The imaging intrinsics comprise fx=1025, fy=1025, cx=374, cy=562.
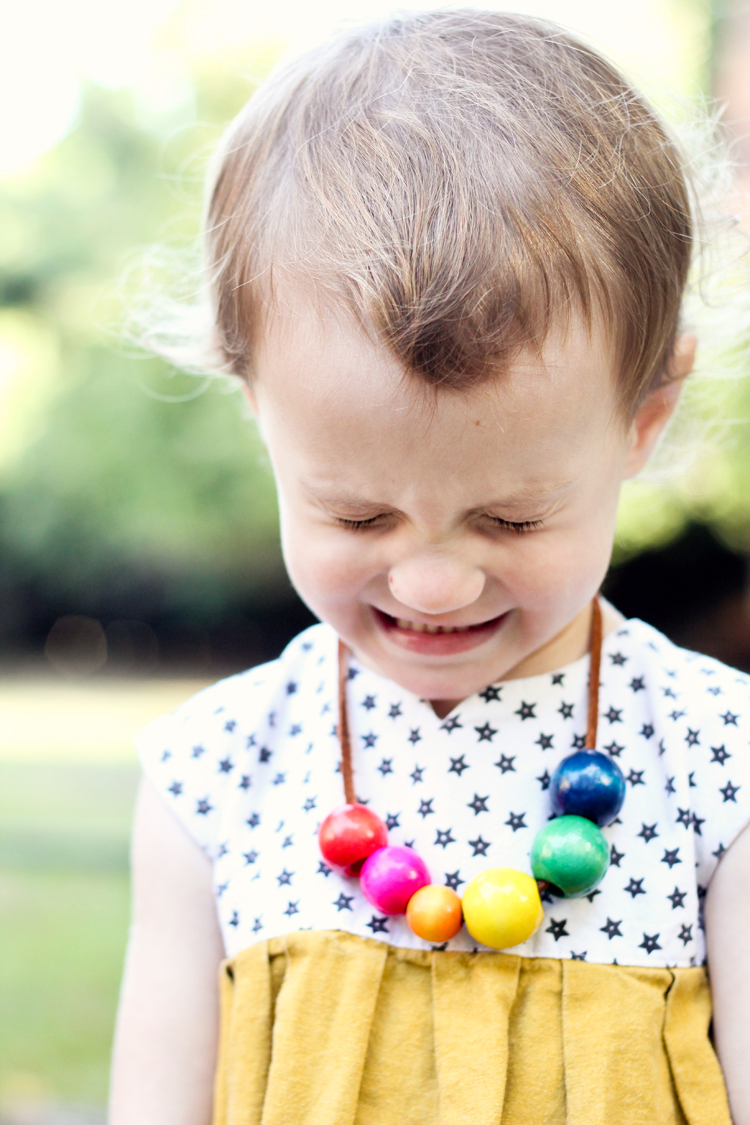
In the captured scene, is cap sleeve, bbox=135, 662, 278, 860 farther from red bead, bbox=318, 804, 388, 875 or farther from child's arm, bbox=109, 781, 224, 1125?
red bead, bbox=318, 804, 388, 875

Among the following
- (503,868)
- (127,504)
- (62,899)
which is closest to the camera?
(503,868)

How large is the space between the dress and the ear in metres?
0.17

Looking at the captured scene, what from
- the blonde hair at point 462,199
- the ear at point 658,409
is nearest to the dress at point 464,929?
the ear at point 658,409

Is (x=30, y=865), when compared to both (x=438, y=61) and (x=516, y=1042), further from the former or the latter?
(x=438, y=61)

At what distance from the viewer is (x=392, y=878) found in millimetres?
857

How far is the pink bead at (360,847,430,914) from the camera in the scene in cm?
86

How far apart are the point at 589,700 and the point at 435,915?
247 mm

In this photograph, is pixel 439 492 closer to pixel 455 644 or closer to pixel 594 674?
pixel 455 644

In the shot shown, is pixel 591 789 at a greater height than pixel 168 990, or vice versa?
pixel 591 789

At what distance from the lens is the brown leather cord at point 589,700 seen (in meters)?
0.94

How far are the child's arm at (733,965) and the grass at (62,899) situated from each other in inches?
75.7

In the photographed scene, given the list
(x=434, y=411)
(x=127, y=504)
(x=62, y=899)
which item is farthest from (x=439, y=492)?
(x=127, y=504)

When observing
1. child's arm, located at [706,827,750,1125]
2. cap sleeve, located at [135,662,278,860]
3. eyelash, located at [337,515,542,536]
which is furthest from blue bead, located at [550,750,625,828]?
cap sleeve, located at [135,662,278,860]

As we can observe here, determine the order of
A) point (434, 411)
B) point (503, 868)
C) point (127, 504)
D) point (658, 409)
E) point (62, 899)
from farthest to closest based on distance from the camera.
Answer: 1. point (127, 504)
2. point (62, 899)
3. point (658, 409)
4. point (503, 868)
5. point (434, 411)
